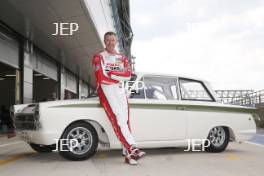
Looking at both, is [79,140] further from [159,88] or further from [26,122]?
[159,88]

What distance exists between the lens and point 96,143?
6.68 meters

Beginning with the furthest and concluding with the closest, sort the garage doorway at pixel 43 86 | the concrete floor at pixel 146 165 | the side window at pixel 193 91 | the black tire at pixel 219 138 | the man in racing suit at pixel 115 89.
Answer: the garage doorway at pixel 43 86 → the black tire at pixel 219 138 → the side window at pixel 193 91 → the man in racing suit at pixel 115 89 → the concrete floor at pixel 146 165

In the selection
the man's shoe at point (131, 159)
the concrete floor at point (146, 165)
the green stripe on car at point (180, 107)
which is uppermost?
the green stripe on car at point (180, 107)

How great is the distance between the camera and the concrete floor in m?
5.49

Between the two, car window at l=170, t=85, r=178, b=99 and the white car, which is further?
car window at l=170, t=85, r=178, b=99

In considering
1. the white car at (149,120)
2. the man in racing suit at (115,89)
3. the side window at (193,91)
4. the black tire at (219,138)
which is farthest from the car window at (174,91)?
the man in racing suit at (115,89)

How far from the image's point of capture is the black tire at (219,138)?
8016 mm

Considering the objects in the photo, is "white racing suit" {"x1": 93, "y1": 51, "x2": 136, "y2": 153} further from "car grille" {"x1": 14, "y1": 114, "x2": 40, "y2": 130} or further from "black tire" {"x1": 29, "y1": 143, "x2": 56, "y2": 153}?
"black tire" {"x1": 29, "y1": 143, "x2": 56, "y2": 153}

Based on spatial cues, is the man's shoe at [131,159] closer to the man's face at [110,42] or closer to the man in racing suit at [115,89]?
the man in racing suit at [115,89]

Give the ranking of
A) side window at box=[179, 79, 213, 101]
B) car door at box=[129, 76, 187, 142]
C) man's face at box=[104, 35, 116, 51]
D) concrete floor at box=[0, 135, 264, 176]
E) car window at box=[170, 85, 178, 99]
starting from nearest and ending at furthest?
concrete floor at box=[0, 135, 264, 176] < man's face at box=[104, 35, 116, 51] < car door at box=[129, 76, 187, 142] < car window at box=[170, 85, 178, 99] < side window at box=[179, 79, 213, 101]

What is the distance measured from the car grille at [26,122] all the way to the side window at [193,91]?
2.77 m

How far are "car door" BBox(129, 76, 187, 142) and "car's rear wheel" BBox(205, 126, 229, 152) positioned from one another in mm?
730

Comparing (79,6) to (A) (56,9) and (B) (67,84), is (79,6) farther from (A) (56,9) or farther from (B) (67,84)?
(B) (67,84)

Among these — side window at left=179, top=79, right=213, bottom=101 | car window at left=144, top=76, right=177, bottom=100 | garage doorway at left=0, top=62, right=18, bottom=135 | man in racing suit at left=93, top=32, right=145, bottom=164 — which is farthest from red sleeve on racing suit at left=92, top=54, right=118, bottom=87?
garage doorway at left=0, top=62, right=18, bottom=135
